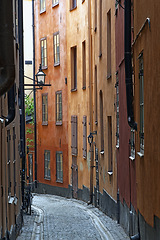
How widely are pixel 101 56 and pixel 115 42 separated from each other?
3390 mm

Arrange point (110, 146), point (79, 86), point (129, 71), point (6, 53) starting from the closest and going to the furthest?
1. point (6, 53)
2. point (129, 71)
3. point (110, 146)
4. point (79, 86)

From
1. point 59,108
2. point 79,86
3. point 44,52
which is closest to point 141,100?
point 79,86

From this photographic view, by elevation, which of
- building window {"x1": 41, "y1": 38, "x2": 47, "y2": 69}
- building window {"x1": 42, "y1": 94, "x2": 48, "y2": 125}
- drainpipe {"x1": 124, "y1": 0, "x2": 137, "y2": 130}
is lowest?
building window {"x1": 42, "y1": 94, "x2": 48, "y2": 125}

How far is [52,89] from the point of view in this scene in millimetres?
25875

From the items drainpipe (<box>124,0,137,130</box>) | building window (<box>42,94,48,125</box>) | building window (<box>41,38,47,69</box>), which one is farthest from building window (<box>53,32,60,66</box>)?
drainpipe (<box>124,0,137,130</box>)

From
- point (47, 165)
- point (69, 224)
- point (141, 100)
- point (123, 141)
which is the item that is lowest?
point (69, 224)

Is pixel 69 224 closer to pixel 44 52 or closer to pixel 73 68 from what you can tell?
pixel 73 68

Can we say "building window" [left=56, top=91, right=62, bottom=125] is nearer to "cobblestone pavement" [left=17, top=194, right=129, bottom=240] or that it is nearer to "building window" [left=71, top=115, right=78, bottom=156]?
"building window" [left=71, top=115, right=78, bottom=156]

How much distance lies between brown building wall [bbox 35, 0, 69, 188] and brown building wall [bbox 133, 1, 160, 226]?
1467 centimetres

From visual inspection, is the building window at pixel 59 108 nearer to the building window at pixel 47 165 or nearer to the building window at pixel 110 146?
the building window at pixel 47 165

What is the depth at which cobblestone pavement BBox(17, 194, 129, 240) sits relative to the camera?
41.1ft

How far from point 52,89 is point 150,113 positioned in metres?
17.8

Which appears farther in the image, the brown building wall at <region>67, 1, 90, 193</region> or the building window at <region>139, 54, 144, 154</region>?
the brown building wall at <region>67, 1, 90, 193</region>

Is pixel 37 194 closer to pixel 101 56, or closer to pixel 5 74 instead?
pixel 101 56
